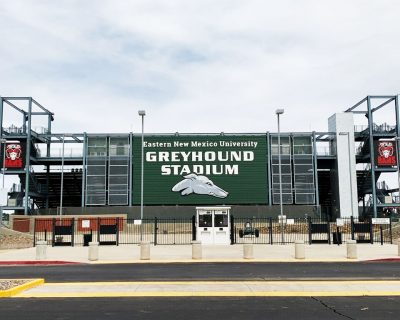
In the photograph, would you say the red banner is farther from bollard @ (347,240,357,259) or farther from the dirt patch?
bollard @ (347,240,357,259)

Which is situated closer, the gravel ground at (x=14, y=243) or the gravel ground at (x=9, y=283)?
the gravel ground at (x=9, y=283)

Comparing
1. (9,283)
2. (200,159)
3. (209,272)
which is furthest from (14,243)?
(200,159)

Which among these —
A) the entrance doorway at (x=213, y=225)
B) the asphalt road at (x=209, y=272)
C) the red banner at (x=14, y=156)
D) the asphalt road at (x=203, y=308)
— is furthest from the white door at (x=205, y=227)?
the red banner at (x=14, y=156)

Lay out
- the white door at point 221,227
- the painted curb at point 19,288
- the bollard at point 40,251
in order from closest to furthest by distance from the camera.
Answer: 1. the painted curb at point 19,288
2. the bollard at point 40,251
3. the white door at point 221,227

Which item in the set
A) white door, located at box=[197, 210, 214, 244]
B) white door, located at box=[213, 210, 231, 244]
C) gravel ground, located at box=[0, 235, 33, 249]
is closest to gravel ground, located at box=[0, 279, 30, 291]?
white door, located at box=[197, 210, 214, 244]

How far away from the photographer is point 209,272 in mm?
16406

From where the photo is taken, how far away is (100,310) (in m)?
9.93

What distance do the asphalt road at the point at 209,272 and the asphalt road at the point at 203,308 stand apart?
11.9 ft

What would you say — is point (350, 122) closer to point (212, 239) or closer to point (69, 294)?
point (212, 239)

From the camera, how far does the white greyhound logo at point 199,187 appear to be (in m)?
64.7

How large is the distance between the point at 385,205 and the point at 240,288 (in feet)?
187

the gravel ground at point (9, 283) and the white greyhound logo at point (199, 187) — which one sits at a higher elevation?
the white greyhound logo at point (199, 187)

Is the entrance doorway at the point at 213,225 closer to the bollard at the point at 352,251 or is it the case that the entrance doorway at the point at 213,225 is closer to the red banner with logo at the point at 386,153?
the bollard at the point at 352,251

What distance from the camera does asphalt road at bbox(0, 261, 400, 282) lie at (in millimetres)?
14992
